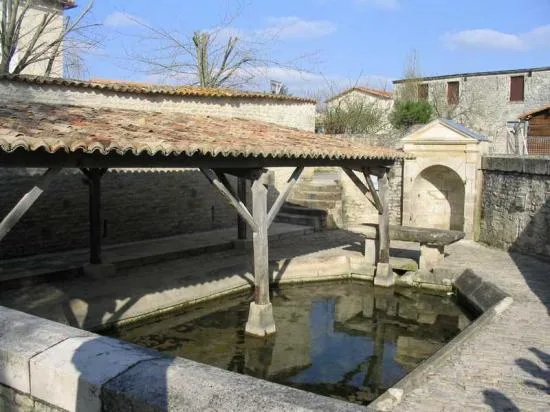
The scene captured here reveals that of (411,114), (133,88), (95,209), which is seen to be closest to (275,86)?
(411,114)

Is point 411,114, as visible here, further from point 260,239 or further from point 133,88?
point 260,239

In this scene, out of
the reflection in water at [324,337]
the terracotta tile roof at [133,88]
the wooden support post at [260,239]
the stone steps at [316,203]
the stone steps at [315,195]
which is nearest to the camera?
the reflection in water at [324,337]

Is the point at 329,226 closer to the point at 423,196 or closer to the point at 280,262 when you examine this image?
the point at 423,196

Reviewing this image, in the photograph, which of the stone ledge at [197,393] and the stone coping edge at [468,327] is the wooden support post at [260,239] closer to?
the stone coping edge at [468,327]

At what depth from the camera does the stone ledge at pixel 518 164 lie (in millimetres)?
10422

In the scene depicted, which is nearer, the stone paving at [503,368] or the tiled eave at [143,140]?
the stone paving at [503,368]

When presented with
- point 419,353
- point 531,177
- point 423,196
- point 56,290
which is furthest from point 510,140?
point 56,290

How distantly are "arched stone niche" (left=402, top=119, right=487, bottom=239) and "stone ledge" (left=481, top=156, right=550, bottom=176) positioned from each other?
400 mm

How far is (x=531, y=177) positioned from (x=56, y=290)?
9.22 meters

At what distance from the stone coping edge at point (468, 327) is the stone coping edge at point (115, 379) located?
46cm

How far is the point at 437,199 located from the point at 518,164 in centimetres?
329

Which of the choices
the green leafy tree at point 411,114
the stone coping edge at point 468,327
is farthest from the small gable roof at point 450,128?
the green leafy tree at point 411,114

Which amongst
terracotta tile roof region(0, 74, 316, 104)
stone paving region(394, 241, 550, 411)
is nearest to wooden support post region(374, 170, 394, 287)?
stone paving region(394, 241, 550, 411)

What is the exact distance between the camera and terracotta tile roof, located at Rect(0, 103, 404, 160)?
15.1 feet
